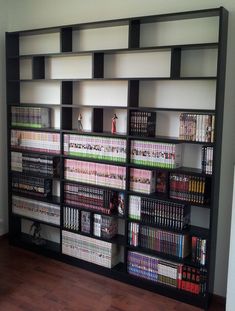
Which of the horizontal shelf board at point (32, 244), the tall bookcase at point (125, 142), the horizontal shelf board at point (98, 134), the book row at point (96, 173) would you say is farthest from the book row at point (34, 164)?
the horizontal shelf board at point (32, 244)

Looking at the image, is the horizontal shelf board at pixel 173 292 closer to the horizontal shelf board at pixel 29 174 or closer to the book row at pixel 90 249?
the book row at pixel 90 249

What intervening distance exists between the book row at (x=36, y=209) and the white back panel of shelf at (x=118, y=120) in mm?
974

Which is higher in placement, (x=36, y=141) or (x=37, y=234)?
(x=36, y=141)

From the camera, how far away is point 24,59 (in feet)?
12.3

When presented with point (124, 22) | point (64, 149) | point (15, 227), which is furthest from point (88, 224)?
point (124, 22)

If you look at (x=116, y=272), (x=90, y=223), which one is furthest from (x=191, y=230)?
(x=90, y=223)

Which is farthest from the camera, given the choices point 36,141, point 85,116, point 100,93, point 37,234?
point 37,234

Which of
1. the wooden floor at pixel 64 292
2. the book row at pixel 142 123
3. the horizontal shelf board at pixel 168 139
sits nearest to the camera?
the horizontal shelf board at pixel 168 139

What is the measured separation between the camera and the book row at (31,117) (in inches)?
138

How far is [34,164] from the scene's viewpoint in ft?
11.8

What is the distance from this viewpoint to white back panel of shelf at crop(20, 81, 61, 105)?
358 centimetres

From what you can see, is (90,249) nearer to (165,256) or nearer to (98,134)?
(165,256)

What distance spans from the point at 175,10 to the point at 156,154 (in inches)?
47.1

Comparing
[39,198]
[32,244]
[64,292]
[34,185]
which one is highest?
[34,185]
